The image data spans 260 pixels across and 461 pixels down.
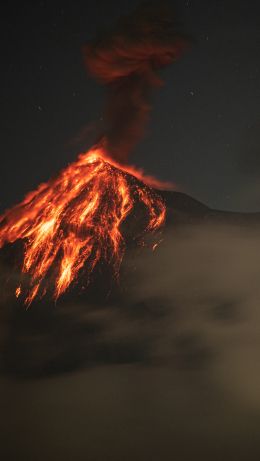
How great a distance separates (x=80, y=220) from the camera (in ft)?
136

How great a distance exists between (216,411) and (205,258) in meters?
19.6

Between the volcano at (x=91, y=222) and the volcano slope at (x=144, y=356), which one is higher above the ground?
the volcano at (x=91, y=222)

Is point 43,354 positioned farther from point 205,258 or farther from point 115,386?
point 205,258

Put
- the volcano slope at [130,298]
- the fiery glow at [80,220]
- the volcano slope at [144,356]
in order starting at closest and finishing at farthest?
the fiery glow at [80,220], the volcano slope at [144,356], the volcano slope at [130,298]

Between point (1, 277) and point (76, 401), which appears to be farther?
point (76, 401)

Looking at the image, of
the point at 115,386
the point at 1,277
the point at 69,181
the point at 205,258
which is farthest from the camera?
the point at 205,258

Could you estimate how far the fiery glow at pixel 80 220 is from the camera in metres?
32.4

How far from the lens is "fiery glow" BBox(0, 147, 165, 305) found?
3238 cm

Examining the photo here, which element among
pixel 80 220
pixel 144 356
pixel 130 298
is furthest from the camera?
pixel 130 298

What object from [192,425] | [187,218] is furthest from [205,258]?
[192,425]

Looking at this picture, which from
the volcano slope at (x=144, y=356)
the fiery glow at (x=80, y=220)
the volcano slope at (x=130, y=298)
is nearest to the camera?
the fiery glow at (x=80, y=220)

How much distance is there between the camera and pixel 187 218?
170 ft

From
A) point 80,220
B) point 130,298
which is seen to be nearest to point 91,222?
point 80,220

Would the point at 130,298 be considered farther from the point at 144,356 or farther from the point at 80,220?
the point at 80,220
